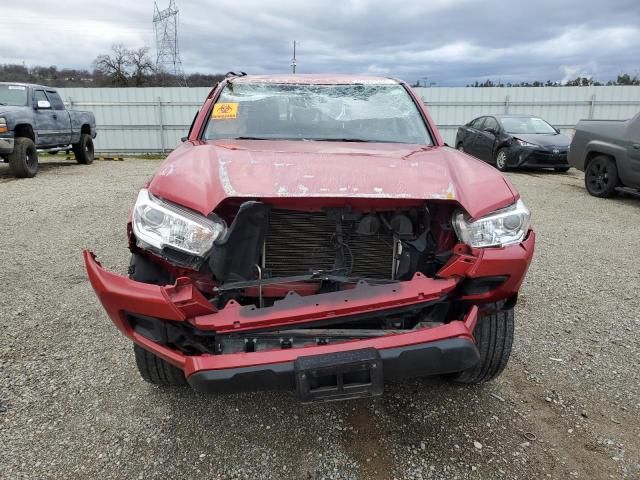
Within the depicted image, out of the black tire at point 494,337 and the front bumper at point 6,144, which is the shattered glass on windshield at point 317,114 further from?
the front bumper at point 6,144

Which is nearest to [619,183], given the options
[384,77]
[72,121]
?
[384,77]

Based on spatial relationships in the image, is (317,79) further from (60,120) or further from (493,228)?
(60,120)

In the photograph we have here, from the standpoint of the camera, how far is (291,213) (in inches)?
90.7

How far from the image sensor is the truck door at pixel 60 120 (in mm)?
11957

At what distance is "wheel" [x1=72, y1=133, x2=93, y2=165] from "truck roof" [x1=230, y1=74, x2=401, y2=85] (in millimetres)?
11489

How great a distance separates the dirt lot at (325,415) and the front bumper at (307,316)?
0.59 m

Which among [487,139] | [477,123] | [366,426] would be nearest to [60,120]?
[487,139]

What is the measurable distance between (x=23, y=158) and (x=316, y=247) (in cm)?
1021

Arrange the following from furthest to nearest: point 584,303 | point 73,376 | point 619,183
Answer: point 619,183 < point 584,303 < point 73,376

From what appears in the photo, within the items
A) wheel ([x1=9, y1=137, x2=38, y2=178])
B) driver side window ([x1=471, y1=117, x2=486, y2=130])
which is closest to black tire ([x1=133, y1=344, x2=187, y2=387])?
wheel ([x1=9, y1=137, x2=38, y2=178])

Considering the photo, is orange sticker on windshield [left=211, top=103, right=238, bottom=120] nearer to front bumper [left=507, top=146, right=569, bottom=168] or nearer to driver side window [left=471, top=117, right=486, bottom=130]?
front bumper [left=507, top=146, right=569, bottom=168]

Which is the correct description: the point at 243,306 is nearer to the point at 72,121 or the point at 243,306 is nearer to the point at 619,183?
the point at 619,183

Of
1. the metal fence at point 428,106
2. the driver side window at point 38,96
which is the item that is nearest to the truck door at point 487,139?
the metal fence at point 428,106

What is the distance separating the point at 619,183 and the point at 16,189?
1111cm
